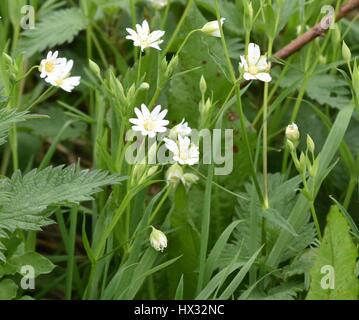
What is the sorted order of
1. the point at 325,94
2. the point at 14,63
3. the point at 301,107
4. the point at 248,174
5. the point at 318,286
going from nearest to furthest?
1. the point at 318,286
2. the point at 14,63
3. the point at 248,174
4. the point at 325,94
5. the point at 301,107

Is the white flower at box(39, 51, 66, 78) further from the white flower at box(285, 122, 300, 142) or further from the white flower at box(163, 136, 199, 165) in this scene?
the white flower at box(285, 122, 300, 142)

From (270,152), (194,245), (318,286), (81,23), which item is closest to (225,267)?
(194,245)

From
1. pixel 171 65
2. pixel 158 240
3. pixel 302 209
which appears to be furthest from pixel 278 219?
pixel 171 65

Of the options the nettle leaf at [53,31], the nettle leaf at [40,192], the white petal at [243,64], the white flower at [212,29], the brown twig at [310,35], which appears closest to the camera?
the nettle leaf at [40,192]

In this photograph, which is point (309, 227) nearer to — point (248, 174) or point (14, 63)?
point (248, 174)

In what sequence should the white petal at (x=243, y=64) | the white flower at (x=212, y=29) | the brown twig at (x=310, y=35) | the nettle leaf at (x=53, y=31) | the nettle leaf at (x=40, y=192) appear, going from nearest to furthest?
the nettle leaf at (x=40, y=192), the white petal at (x=243, y=64), the white flower at (x=212, y=29), the brown twig at (x=310, y=35), the nettle leaf at (x=53, y=31)

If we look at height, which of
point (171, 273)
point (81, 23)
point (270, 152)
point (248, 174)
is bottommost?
point (171, 273)

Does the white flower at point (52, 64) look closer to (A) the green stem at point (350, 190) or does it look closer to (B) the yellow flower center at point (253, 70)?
(B) the yellow flower center at point (253, 70)

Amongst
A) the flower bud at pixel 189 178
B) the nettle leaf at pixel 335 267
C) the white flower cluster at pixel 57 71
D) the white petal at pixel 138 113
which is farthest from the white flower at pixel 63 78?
the nettle leaf at pixel 335 267
